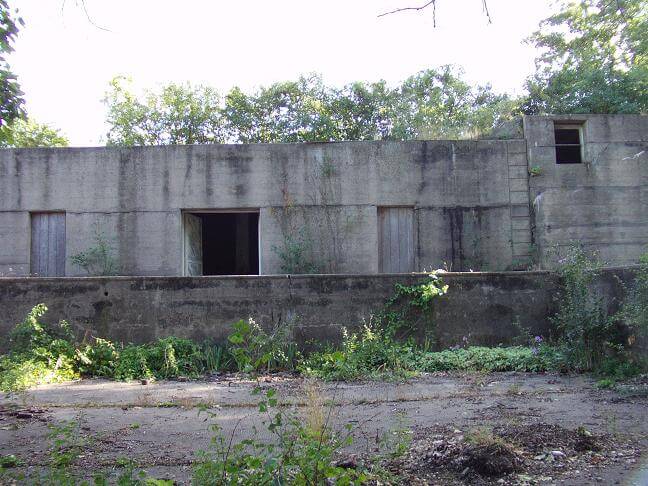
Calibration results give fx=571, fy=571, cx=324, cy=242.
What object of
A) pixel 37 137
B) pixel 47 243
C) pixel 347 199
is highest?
pixel 37 137

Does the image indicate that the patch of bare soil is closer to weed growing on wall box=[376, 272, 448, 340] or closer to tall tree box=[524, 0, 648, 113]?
weed growing on wall box=[376, 272, 448, 340]

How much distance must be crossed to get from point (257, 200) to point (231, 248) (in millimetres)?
7003

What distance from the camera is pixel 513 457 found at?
13.1 feet

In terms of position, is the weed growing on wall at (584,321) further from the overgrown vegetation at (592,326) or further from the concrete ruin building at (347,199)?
the concrete ruin building at (347,199)

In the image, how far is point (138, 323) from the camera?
31.1ft

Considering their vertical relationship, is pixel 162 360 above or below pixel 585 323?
below

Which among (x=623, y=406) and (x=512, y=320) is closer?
(x=623, y=406)

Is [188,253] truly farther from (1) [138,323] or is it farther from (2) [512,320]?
(2) [512,320]

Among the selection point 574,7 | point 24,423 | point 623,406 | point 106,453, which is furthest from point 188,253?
point 574,7

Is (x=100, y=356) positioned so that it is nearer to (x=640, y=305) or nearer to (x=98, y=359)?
(x=98, y=359)

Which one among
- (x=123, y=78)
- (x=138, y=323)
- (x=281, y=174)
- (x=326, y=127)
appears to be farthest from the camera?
(x=123, y=78)

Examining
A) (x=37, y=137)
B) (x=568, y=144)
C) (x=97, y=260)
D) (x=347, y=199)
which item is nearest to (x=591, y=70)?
(x=568, y=144)

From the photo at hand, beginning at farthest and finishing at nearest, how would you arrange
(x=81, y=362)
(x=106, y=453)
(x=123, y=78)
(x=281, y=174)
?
(x=123, y=78)
(x=281, y=174)
(x=81, y=362)
(x=106, y=453)

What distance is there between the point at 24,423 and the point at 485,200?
404 inches
